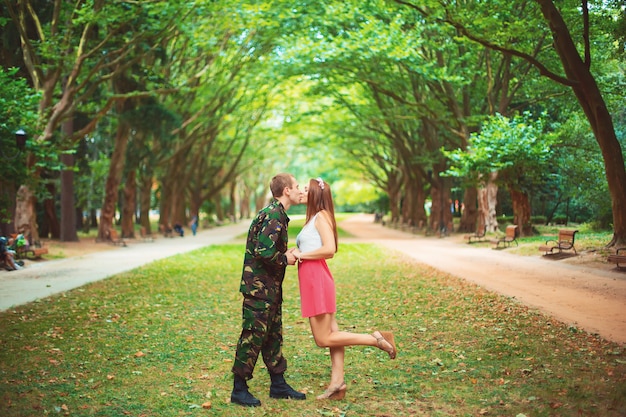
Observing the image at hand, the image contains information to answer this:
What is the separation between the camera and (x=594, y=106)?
720 inches

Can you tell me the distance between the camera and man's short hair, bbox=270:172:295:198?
6.18 metres

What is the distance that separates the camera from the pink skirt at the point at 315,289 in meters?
6.21

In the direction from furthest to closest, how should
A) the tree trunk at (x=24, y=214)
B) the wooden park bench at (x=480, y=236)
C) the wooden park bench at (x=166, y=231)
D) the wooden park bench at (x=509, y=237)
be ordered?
the wooden park bench at (x=166, y=231) → the wooden park bench at (x=480, y=236) → the wooden park bench at (x=509, y=237) → the tree trunk at (x=24, y=214)

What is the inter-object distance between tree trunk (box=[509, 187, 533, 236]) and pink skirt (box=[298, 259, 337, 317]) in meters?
26.0

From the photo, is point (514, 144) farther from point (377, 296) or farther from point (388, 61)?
point (377, 296)

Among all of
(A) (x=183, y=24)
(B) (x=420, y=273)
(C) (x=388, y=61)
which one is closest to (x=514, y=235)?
(C) (x=388, y=61)

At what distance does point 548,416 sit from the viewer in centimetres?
572

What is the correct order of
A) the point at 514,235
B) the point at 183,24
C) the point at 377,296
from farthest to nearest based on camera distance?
the point at 514,235
the point at 183,24
the point at 377,296

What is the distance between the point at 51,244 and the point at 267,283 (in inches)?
997

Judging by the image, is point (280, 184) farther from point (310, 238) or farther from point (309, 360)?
point (309, 360)

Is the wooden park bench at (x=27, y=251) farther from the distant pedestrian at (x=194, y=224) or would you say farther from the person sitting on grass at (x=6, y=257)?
the distant pedestrian at (x=194, y=224)

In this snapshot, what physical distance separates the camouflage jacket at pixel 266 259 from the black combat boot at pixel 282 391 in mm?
753

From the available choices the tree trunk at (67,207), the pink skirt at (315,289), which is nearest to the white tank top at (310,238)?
the pink skirt at (315,289)

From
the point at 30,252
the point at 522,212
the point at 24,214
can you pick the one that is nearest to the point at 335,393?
the point at 30,252
